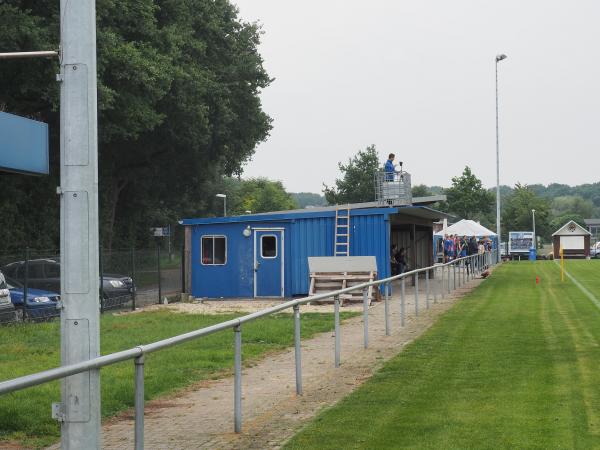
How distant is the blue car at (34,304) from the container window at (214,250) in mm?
8921

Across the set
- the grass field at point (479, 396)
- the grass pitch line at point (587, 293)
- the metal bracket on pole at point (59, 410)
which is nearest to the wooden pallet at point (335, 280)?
the grass pitch line at point (587, 293)

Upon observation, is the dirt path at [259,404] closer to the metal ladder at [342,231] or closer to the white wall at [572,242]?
the metal ladder at [342,231]

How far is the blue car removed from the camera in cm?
2177

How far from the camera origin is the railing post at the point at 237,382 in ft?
27.5

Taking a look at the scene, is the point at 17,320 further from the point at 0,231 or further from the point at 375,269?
the point at 0,231

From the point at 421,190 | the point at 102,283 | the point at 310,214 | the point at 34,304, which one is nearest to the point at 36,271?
the point at 102,283

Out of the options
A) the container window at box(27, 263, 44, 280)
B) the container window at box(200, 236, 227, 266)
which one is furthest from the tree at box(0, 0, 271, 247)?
the container window at box(27, 263, 44, 280)

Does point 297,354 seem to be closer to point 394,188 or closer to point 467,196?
point 394,188

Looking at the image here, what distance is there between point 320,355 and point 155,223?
47.8 m

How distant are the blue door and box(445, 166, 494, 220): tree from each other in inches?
2444

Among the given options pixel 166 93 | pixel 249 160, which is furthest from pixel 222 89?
pixel 249 160

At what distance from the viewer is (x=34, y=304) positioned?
22359mm

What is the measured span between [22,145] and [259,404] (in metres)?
3.47

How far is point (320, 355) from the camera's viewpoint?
13.3 m
